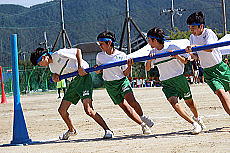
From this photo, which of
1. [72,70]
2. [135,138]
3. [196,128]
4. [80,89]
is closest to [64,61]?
[72,70]

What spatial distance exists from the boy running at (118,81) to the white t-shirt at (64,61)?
48 cm

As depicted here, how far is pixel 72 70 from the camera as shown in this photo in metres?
9.20

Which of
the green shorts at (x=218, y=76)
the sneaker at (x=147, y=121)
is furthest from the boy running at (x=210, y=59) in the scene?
the sneaker at (x=147, y=121)

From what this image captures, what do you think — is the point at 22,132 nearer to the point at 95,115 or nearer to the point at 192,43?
the point at 95,115

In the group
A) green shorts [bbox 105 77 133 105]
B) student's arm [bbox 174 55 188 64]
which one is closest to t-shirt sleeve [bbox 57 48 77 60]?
green shorts [bbox 105 77 133 105]

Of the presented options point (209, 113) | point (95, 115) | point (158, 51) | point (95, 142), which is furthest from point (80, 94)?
point (209, 113)

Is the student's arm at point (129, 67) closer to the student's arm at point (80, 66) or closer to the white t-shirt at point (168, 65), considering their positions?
the white t-shirt at point (168, 65)

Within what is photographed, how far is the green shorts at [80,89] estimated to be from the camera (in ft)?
29.3

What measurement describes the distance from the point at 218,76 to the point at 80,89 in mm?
2463

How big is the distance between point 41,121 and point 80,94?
4.76 m

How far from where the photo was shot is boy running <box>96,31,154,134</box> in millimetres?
8859

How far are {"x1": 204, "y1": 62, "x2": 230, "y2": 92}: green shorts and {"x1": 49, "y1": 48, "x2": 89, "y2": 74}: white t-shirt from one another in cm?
229

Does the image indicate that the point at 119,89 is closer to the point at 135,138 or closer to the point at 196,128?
the point at 135,138

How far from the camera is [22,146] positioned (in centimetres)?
867
